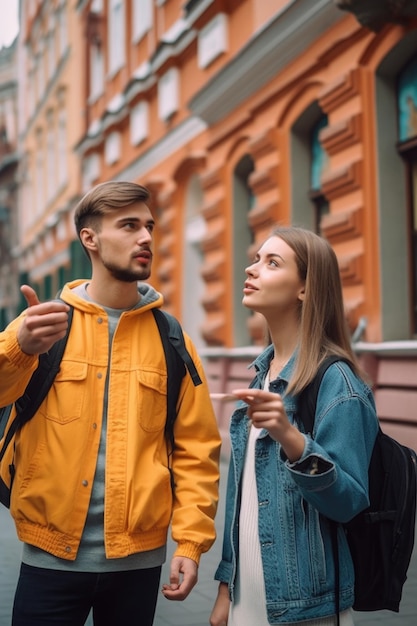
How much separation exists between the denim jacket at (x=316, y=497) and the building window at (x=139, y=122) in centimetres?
1337

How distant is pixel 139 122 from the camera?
1577 centimetres

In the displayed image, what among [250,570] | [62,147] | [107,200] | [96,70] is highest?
[96,70]

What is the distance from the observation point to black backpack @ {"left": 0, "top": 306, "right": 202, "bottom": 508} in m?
2.72

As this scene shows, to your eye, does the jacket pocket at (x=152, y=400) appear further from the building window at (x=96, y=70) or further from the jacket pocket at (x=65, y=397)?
the building window at (x=96, y=70)

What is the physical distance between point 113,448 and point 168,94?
39.4 feet

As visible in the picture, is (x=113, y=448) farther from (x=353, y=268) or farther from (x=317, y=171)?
(x=317, y=171)

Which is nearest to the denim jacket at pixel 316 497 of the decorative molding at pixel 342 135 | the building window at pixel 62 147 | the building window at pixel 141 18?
the decorative molding at pixel 342 135

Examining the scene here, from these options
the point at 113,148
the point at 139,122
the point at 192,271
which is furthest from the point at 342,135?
the point at 113,148

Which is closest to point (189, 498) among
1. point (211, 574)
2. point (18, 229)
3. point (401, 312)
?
point (211, 574)

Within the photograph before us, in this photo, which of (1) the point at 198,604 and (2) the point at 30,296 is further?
(1) the point at 198,604

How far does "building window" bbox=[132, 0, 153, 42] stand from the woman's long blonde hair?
13507 mm

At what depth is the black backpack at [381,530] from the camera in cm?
252

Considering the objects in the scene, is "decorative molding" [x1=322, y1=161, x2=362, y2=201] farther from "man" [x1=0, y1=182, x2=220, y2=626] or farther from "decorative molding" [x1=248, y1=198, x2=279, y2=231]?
"man" [x1=0, y1=182, x2=220, y2=626]

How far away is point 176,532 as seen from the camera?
2789mm
